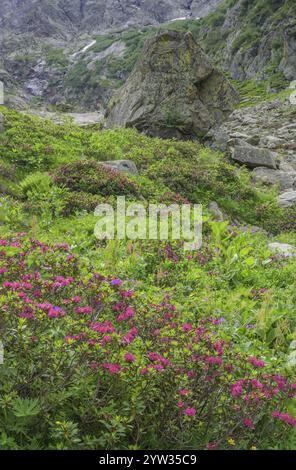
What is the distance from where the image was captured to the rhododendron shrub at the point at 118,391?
3273 millimetres

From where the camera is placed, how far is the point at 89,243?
8.05 metres

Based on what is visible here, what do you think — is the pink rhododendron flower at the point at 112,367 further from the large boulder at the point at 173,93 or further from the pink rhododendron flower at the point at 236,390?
the large boulder at the point at 173,93

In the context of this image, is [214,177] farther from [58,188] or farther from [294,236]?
[58,188]

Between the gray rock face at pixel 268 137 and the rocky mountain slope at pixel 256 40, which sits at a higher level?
the rocky mountain slope at pixel 256 40

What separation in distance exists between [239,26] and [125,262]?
4006 inches

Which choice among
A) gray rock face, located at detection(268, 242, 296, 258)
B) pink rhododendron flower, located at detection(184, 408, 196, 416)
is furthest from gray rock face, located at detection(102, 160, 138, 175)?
pink rhododendron flower, located at detection(184, 408, 196, 416)

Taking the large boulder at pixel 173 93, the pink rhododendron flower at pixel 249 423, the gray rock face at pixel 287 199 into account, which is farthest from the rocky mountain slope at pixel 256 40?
the pink rhododendron flower at pixel 249 423

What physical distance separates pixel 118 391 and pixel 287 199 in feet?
42.2

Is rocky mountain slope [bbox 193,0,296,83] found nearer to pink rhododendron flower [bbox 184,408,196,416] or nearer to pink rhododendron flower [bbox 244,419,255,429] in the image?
pink rhododendron flower [bbox 244,419,255,429]

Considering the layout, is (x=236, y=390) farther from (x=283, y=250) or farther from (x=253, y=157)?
(x=253, y=157)

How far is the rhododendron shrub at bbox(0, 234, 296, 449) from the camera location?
3.27 m

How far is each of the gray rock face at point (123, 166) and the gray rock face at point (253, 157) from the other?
7.01 m
